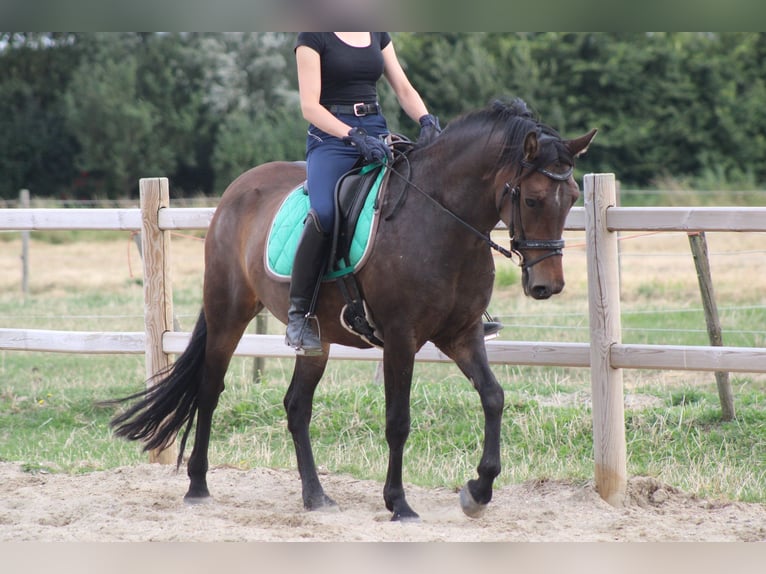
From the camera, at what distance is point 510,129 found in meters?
4.15

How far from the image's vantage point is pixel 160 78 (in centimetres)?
3334

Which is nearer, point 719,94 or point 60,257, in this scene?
point 60,257

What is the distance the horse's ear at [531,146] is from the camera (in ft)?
12.8

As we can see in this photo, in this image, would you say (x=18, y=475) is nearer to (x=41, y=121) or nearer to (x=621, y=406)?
(x=621, y=406)

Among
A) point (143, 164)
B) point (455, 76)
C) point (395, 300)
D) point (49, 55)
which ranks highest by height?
point (49, 55)

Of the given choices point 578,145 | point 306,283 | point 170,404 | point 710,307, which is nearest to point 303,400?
point 170,404

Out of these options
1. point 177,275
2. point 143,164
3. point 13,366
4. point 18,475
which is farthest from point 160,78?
point 18,475

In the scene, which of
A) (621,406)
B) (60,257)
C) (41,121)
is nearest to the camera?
(621,406)

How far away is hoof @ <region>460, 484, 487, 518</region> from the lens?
14.6 ft

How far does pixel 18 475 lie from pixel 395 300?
9.38 feet

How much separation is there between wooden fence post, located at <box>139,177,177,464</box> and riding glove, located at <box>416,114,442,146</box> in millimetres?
2148

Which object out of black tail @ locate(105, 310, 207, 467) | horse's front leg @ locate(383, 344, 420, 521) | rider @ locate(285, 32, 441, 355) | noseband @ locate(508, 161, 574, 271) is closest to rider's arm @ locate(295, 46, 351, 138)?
rider @ locate(285, 32, 441, 355)

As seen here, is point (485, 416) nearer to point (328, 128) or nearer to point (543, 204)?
point (543, 204)

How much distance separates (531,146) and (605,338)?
1.49 meters
